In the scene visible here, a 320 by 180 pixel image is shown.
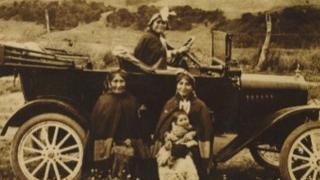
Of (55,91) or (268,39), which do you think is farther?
(268,39)

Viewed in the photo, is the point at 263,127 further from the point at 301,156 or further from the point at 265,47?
the point at 265,47

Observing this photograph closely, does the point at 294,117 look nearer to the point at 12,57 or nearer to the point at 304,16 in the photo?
the point at 304,16

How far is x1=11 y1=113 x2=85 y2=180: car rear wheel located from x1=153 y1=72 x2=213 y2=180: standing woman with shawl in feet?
2.30

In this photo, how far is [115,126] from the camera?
4824 millimetres

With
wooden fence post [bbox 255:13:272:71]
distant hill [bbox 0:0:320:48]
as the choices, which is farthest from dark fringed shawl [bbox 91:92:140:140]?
wooden fence post [bbox 255:13:272:71]

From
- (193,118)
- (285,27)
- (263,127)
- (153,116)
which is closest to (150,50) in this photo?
(153,116)

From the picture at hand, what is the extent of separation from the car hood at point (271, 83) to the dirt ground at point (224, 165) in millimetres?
534

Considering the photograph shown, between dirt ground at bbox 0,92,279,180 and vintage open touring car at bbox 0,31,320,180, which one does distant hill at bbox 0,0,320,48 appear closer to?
dirt ground at bbox 0,92,279,180

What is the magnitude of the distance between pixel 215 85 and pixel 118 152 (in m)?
1.04

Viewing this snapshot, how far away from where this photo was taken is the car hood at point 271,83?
5.23 metres

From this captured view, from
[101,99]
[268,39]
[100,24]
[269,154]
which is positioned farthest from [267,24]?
[101,99]

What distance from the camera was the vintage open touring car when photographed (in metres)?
4.70

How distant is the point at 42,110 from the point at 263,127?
194 centimetres

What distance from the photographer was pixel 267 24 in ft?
20.5
